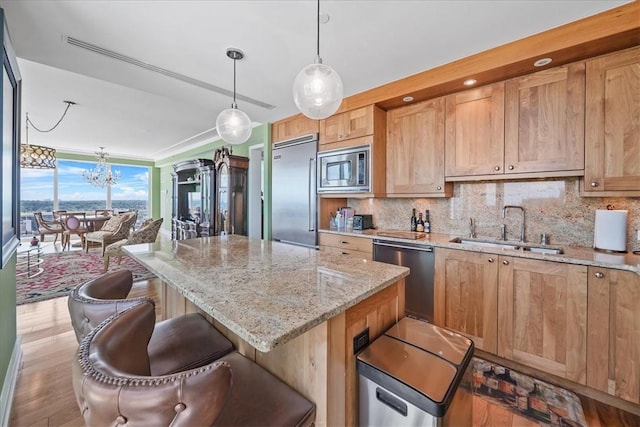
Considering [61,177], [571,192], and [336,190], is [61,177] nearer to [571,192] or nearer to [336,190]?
[336,190]

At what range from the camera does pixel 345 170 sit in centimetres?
319

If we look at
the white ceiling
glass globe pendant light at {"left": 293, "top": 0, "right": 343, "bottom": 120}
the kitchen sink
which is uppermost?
the white ceiling

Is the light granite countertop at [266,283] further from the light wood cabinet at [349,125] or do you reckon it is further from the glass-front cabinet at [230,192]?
the glass-front cabinet at [230,192]

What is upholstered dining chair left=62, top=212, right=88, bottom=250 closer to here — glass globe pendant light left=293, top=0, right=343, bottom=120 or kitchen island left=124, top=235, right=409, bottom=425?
kitchen island left=124, top=235, right=409, bottom=425

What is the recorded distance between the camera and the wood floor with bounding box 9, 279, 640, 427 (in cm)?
160

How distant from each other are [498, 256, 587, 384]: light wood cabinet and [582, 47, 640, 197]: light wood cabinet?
2.17 feet

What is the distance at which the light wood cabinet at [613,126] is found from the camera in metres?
1.78

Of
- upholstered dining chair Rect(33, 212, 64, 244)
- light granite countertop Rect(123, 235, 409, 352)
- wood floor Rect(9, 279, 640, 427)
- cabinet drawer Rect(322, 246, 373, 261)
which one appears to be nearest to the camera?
light granite countertop Rect(123, 235, 409, 352)

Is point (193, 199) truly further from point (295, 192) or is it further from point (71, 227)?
point (295, 192)

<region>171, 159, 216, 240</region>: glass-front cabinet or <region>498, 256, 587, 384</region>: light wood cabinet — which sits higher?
<region>171, 159, 216, 240</region>: glass-front cabinet

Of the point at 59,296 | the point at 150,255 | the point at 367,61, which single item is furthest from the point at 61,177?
the point at 367,61

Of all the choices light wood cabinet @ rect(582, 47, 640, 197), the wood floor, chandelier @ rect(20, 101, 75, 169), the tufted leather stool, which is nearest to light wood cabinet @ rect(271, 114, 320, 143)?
light wood cabinet @ rect(582, 47, 640, 197)

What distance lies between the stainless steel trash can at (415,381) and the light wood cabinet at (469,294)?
1145mm

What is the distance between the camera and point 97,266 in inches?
195
